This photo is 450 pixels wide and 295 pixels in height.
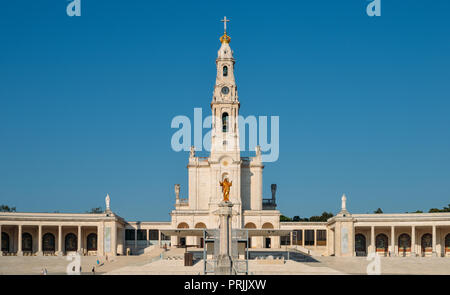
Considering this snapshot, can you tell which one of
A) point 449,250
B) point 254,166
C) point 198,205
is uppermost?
point 254,166

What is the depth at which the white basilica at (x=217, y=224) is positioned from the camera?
8562 centimetres

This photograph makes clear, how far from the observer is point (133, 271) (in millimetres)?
54094

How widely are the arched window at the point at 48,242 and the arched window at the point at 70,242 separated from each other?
1816 millimetres

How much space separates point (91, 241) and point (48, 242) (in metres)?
6.06

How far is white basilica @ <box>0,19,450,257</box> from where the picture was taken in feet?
281

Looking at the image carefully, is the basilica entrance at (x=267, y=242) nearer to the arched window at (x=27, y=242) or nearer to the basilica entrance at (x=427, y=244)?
the basilica entrance at (x=427, y=244)

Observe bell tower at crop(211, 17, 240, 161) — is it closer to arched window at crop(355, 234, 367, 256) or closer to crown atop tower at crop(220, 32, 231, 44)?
crown atop tower at crop(220, 32, 231, 44)

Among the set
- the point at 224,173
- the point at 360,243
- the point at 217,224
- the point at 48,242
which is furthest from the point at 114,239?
the point at 360,243

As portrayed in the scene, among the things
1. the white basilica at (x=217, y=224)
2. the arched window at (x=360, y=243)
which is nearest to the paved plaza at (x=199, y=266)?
the white basilica at (x=217, y=224)

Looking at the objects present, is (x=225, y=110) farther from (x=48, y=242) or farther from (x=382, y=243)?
(x=48, y=242)

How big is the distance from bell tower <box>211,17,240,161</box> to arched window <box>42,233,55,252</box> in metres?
26.1
